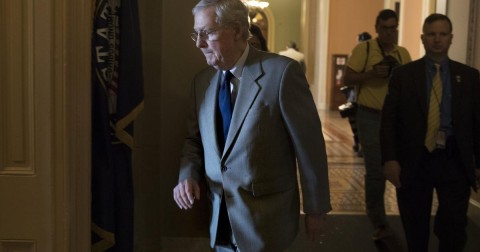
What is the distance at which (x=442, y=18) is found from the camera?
326cm

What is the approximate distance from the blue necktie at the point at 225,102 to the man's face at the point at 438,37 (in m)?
1.58

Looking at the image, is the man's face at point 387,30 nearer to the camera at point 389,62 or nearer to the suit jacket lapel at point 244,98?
the camera at point 389,62

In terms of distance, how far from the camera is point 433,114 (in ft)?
10.7

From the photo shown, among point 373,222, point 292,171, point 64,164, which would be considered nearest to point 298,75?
point 292,171

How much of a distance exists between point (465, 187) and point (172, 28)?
79.0 inches

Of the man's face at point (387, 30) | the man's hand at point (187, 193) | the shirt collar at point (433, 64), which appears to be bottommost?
the man's hand at point (187, 193)

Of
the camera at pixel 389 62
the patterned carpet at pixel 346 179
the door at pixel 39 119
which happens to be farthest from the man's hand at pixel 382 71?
the door at pixel 39 119

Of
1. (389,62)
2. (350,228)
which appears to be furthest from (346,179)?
(389,62)

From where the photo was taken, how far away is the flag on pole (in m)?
2.38

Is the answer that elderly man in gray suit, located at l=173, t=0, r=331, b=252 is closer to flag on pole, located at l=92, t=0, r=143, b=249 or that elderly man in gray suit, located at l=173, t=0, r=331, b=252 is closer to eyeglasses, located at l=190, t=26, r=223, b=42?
eyeglasses, located at l=190, t=26, r=223, b=42

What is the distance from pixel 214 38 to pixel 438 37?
67.9 inches

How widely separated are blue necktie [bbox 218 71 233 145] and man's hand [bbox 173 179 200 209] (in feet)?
0.67

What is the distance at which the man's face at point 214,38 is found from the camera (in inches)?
79.1

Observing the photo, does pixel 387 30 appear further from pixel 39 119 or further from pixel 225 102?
pixel 39 119
